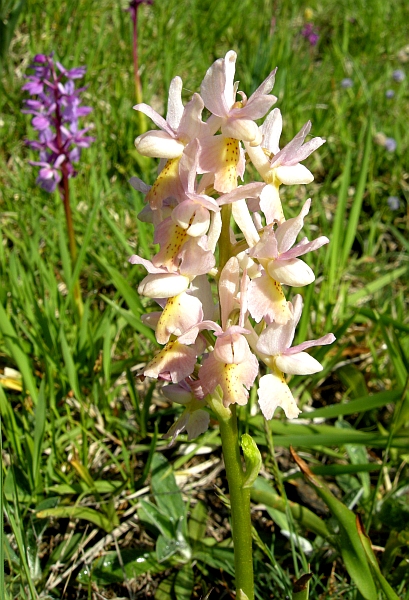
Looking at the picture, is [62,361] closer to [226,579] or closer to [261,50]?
[226,579]

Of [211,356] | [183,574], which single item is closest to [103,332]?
[183,574]

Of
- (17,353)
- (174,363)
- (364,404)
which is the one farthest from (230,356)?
(17,353)

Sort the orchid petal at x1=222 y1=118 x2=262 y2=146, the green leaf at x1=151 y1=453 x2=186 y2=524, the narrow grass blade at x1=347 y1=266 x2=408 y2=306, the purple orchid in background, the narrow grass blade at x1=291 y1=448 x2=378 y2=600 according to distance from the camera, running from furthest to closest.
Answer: the purple orchid in background
the narrow grass blade at x1=347 y1=266 x2=408 y2=306
the green leaf at x1=151 y1=453 x2=186 y2=524
the narrow grass blade at x1=291 y1=448 x2=378 y2=600
the orchid petal at x1=222 y1=118 x2=262 y2=146

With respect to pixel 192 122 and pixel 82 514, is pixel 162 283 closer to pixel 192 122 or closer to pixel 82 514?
pixel 192 122

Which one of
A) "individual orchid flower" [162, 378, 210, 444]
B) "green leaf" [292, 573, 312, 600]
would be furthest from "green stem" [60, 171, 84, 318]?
"green leaf" [292, 573, 312, 600]

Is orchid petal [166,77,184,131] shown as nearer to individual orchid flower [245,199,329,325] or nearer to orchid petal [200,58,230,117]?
orchid petal [200,58,230,117]

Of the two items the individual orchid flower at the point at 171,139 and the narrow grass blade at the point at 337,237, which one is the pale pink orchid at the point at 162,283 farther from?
the narrow grass blade at the point at 337,237
